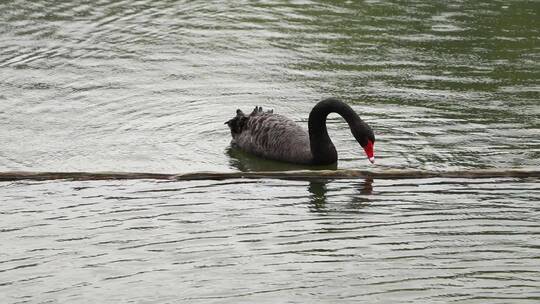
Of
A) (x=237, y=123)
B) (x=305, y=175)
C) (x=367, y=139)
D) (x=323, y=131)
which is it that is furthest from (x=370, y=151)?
(x=237, y=123)

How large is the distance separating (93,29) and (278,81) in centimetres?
293

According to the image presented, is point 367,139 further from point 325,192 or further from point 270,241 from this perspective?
point 270,241

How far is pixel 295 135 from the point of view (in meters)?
9.15

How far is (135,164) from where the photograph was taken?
28.8ft

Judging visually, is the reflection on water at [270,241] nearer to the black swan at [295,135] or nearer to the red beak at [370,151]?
the red beak at [370,151]

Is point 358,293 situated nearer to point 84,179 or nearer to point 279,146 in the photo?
point 84,179

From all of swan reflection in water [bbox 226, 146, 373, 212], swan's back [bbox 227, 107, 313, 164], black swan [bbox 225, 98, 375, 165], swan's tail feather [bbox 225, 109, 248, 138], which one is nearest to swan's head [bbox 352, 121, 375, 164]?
black swan [bbox 225, 98, 375, 165]

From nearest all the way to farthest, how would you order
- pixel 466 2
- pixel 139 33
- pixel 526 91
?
1. pixel 526 91
2. pixel 139 33
3. pixel 466 2

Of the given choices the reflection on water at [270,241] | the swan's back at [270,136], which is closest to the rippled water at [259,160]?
the reflection on water at [270,241]

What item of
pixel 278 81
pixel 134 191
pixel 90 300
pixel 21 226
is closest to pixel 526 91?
pixel 278 81

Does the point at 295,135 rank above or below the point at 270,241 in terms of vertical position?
above

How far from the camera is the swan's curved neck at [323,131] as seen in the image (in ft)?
28.8

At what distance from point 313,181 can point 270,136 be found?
4.29 ft

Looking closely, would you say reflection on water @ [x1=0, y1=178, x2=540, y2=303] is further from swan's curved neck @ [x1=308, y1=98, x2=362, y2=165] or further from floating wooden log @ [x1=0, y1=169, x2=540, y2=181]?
swan's curved neck @ [x1=308, y1=98, x2=362, y2=165]
